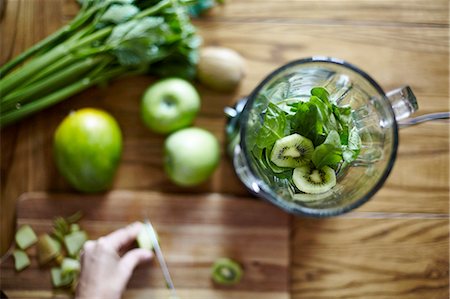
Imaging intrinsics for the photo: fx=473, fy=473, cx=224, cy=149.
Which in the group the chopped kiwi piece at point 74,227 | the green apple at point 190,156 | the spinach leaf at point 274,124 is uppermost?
the spinach leaf at point 274,124

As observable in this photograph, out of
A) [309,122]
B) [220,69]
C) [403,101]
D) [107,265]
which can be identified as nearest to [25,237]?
[107,265]

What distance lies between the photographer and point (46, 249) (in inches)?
32.7

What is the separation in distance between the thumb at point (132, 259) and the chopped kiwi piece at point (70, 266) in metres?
0.09

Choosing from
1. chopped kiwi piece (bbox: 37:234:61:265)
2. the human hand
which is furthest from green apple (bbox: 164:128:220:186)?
chopped kiwi piece (bbox: 37:234:61:265)

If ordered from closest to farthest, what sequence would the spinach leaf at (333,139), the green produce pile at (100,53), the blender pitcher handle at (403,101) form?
the spinach leaf at (333,139) < the blender pitcher handle at (403,101) < the green produce pile at (100,53)

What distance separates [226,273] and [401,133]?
15.9 inches

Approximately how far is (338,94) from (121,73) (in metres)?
0.40

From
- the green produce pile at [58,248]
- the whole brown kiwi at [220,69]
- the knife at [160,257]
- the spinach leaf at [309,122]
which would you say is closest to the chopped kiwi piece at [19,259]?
the green produce pile at [58,248]

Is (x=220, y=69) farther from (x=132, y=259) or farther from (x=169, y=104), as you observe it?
(x=132, y=259)

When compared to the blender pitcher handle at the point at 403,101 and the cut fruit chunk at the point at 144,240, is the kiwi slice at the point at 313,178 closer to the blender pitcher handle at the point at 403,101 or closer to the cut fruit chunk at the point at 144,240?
the blender pitcher handle at the point at 403,101

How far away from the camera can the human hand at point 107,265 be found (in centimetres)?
79

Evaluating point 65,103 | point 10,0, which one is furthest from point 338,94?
point 10,0

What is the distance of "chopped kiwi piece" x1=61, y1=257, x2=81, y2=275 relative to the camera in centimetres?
83

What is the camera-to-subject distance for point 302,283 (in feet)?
2.80
